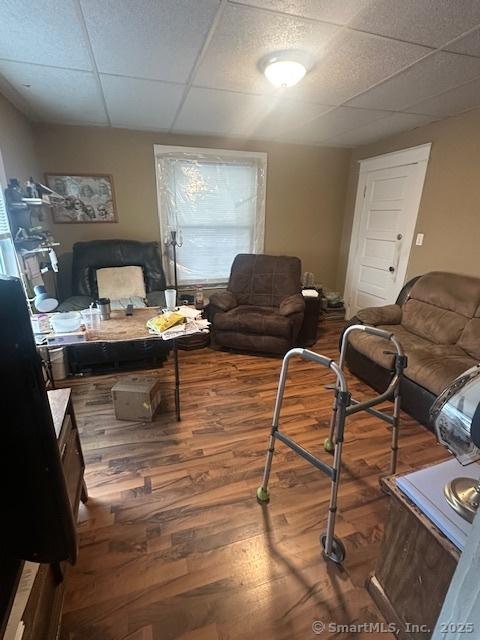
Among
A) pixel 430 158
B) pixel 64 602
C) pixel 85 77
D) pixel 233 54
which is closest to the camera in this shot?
pixel 64 602

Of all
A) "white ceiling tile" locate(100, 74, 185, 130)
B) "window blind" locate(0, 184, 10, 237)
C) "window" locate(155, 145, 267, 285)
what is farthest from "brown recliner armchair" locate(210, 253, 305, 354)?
"window blind" locate(0, 184, 10, 237)

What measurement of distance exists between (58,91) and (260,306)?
8.73ft

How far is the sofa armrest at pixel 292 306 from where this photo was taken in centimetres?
325

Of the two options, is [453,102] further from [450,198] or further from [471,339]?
[471,339]

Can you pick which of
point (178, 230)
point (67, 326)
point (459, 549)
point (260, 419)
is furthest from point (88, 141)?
point (459, 549)

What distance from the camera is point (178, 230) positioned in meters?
3.79

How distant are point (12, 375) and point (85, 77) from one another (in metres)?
2.49

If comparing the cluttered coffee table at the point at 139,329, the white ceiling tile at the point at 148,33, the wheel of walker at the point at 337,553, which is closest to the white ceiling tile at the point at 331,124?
the white ceiling tile at the point at 148,33

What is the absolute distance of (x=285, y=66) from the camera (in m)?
1.81

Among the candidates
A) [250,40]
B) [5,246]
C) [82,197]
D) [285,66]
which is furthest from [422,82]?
[82,197]

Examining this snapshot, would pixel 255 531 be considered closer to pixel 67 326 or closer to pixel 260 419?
pixel 260 419

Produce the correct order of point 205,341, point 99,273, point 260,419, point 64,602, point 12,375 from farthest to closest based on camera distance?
point 205,341 → point 99,273 → point 260,419 → point 64,602 → point 12,375

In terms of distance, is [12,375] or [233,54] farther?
[233,54]

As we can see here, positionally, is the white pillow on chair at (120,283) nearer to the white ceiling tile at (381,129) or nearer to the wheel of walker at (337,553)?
the wheel of walker at (337,553)
